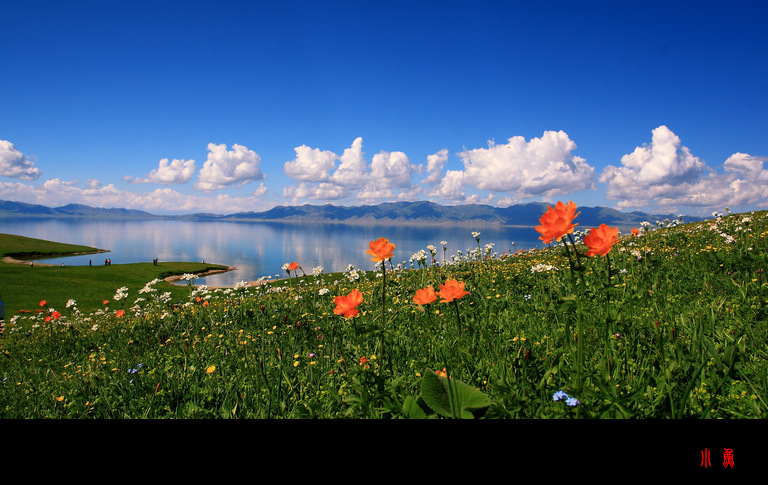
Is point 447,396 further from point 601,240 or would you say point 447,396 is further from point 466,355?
point 601,240

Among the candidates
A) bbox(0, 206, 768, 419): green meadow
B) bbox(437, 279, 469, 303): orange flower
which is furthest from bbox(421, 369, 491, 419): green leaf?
bbox(437, 279, 469, 303): orange flower

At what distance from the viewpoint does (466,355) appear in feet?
10.7

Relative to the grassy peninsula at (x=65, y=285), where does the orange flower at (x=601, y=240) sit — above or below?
above

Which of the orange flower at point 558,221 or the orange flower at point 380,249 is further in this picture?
the orange flower at point 380,249

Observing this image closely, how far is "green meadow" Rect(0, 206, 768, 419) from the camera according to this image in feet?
7.41

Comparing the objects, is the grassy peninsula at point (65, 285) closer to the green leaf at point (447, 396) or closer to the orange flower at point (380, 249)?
the orange flower at point (380, 249)

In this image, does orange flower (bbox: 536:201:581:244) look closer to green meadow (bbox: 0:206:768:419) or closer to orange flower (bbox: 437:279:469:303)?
green meadow (bbox: 0:206:768:419)

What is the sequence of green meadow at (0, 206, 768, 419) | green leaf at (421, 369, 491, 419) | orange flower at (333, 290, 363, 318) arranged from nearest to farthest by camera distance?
green leaf at (421, 369, 491, 419)
green meadow at (0, 206, 768, 419)
orange flower at (333, 290, 363, 318)

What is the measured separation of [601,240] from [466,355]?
1.76 meters

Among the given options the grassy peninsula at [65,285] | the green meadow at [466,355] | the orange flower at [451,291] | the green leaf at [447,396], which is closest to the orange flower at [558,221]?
the green meadow at [466,355]

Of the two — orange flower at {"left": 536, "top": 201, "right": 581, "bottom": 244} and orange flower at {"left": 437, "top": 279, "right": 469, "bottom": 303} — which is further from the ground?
orange flower at {"left": 536, "top": 201, "right": 581, "bottom": 244}

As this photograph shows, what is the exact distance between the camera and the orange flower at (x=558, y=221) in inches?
70.9

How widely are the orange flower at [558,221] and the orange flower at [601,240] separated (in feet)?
0.52
